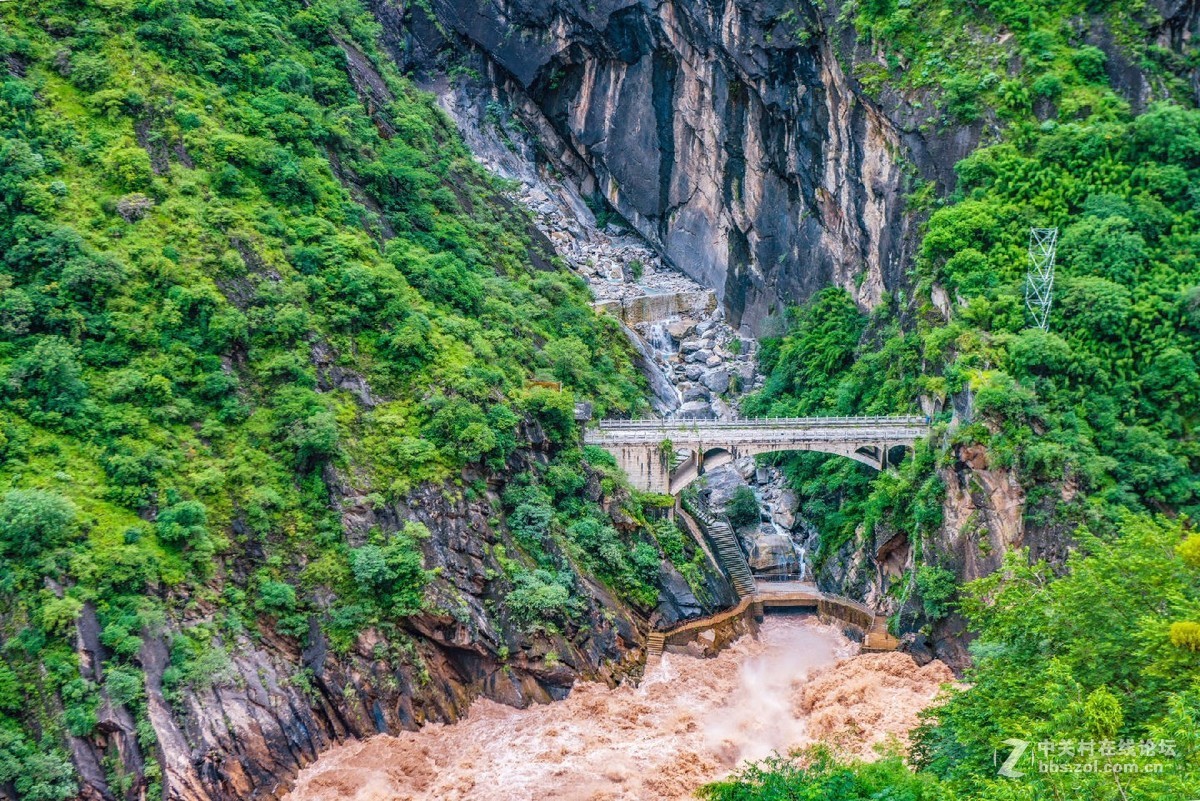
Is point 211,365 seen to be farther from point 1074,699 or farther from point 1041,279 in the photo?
Answer: point 1041,279

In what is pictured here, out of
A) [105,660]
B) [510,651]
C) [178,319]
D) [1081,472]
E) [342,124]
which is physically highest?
[342,124]

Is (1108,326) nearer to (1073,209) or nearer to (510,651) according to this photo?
(1073,209)

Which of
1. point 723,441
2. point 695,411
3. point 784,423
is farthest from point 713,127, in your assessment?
point 723,441

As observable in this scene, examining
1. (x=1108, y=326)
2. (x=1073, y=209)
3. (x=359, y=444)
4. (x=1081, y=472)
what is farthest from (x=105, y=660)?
(x=1073, y=209)

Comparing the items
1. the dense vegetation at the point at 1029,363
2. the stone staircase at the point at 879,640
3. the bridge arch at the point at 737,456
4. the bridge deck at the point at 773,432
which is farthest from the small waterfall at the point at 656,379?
the stone staircase at the point at 879,640

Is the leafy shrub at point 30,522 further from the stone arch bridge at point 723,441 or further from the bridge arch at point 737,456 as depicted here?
the bridge arch at point 737,456

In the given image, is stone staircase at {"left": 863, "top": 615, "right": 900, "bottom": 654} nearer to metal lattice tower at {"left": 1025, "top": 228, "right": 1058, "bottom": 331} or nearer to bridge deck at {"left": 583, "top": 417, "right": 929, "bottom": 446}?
bridge deck at {"left": 583, "top": 417, "right": 929, "bottom": 446}

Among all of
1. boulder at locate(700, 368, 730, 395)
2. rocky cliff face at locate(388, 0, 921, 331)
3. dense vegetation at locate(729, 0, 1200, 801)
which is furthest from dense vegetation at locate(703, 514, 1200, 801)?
boulder at locate(700, 368, 730, 395)
